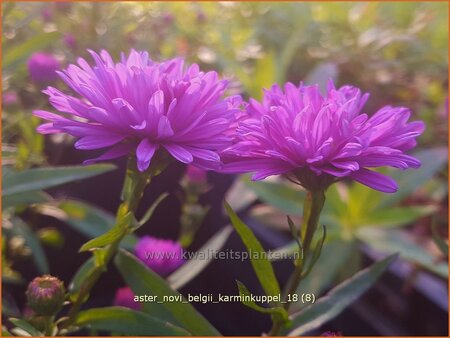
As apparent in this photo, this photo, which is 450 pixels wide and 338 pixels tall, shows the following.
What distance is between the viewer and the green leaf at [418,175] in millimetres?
577

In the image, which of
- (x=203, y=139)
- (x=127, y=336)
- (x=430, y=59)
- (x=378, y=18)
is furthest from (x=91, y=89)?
(x=378, y=18)

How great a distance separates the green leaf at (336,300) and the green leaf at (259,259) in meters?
0.06

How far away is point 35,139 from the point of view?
0.52 m

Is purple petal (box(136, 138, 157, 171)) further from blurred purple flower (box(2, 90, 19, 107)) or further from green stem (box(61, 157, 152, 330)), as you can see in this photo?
blurred purple flower (box(2, 90, 19, 107))

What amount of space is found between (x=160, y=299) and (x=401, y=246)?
340mm

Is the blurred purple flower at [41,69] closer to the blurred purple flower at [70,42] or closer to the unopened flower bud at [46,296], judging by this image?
the blurred purple flower at [70,42]

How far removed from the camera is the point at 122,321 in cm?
32

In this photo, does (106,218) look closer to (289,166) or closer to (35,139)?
(35,139)

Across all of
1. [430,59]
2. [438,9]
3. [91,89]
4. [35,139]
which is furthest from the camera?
[438,9]

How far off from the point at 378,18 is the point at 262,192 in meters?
0.58

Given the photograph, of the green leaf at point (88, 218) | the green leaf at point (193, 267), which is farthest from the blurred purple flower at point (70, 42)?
the green leaf at point (193, 267)

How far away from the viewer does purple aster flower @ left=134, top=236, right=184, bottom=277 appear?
1.19ft

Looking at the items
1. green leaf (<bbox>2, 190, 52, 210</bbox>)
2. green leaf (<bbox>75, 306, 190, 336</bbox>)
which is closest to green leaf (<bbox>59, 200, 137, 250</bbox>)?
green leaf (<bbox>2, 190, 52, 210</bbox>)

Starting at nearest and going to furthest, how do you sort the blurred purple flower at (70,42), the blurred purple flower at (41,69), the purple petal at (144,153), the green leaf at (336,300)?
the purple petal at (144,153) → the green leaf at (336,300) → the blurred purple flower at (41,69) → the blurred purple flower at (70,42)
